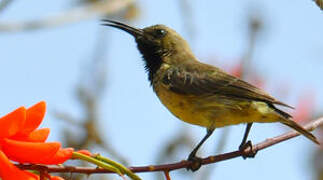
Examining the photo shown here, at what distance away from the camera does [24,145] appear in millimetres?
1760

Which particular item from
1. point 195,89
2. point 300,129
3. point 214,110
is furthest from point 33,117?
point 195,89

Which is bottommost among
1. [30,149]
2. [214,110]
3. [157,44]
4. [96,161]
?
[214,110]

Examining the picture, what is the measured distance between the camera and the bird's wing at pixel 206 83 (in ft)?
14.9

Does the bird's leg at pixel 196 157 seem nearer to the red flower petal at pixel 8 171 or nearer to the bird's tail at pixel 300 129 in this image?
the bird's tail at pixel 300 129

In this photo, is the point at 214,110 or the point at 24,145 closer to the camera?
the point at 24,145

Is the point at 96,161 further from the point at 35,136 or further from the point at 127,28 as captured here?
the point at 127,28

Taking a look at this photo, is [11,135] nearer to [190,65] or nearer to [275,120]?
[275,120]

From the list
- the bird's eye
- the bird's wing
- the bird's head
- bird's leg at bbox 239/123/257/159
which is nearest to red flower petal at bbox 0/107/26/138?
bird's leg at bbox 239/123/257/159

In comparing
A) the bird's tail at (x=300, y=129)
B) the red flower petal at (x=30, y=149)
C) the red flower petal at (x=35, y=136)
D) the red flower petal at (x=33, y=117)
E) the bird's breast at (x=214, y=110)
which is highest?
the red flower petal at (x=33, y=117)

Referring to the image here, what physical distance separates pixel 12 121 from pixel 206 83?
319 cm

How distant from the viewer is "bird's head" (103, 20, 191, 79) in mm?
5020

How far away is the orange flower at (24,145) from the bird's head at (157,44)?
3028 mm

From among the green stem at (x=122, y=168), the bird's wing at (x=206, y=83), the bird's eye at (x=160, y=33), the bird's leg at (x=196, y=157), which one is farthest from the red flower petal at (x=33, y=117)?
the bird's eye at (x=160, y=33)

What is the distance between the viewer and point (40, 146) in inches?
69.3
